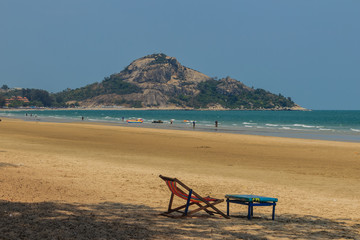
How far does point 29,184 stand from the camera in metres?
10.3

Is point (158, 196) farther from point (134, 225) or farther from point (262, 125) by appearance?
point (262, 125)

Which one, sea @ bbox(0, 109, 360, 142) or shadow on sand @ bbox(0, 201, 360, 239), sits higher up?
sea @ bbox(0, 109, 360, 142)

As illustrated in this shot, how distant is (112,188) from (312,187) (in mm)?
5873

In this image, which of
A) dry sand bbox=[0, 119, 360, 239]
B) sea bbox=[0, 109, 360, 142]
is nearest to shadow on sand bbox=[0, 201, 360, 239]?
dry sand bbox=[0, 119, 360, 239]

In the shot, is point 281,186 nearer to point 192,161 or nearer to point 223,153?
point 192,161

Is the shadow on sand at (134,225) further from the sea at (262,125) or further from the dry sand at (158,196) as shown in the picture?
the sea at (262,125)

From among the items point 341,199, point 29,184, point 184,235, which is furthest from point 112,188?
point 341,199

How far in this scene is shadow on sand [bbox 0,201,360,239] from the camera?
6441mm

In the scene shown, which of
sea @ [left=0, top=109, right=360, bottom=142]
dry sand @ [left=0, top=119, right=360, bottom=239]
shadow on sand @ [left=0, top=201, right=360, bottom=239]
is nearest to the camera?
shadow on sand @ [left=0, top=201, right=360, bottom=239]

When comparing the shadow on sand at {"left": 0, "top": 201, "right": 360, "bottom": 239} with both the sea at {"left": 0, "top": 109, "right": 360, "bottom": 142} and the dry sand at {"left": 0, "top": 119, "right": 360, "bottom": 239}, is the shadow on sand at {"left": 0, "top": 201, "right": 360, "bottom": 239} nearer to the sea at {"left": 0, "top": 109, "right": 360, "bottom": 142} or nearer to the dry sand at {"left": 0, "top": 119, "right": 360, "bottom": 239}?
the dry sand at {"left": 0, "top": 119, "right": 360, "bottom": 239}

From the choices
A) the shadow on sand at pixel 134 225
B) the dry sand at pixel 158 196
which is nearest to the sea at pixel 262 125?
the dry sand at pixel 158 196

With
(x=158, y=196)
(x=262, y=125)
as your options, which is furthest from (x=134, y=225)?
(x=262, y=125)

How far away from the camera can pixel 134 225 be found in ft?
23.4

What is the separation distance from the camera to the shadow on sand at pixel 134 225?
21.1 ft
